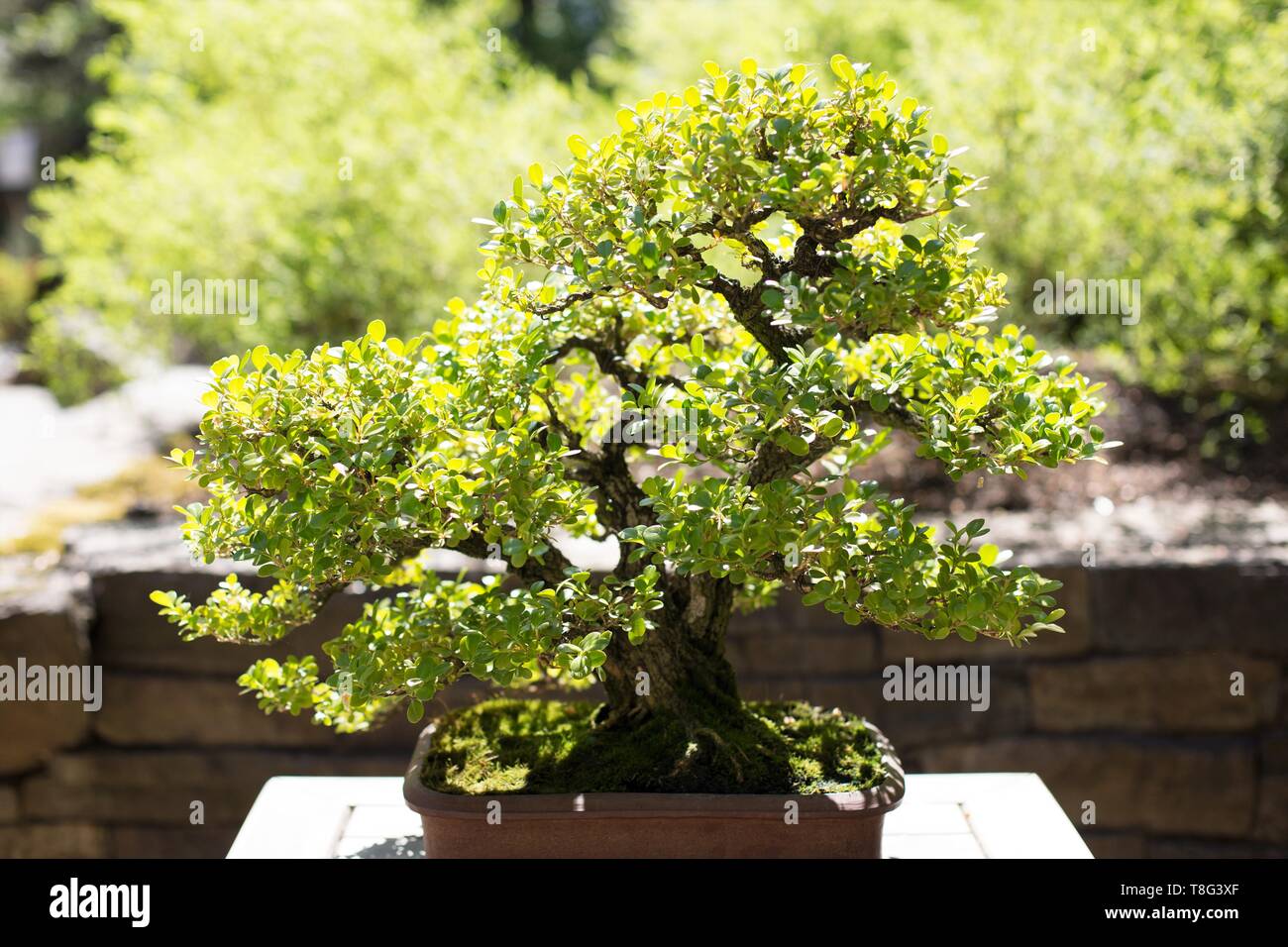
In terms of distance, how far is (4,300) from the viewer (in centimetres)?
1126

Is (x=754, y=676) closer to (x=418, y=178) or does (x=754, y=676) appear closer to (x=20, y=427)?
(x=418, y=178)

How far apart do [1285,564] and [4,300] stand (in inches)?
448

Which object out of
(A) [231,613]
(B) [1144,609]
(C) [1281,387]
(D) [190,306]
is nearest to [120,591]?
(D) [190,306]

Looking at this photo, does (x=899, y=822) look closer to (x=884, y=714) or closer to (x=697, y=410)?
(x=697, y=410)

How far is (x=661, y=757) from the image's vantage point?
2066mm

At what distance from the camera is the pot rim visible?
6.34ft
